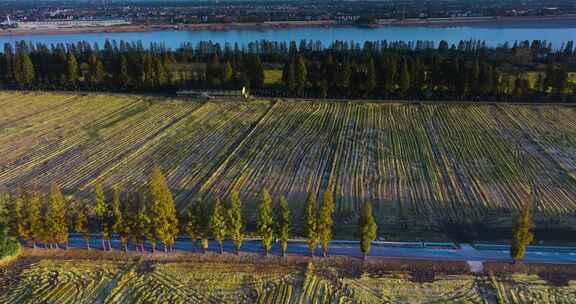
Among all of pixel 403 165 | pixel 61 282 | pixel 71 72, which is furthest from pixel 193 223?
pixel 71 72

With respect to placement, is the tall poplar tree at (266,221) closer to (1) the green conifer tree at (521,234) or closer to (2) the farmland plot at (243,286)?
(2) the farmland plot at (243,286)

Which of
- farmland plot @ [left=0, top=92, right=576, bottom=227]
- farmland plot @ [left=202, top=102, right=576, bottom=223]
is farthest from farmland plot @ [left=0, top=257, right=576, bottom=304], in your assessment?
farmland plot @ [left=202, top=102, right=576, bottom=223]

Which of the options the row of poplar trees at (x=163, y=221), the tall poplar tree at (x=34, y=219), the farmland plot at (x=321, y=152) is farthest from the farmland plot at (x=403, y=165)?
the tall poplar tree at (x=34, y=219)

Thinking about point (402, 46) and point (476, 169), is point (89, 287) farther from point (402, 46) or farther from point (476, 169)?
point (402, 46)

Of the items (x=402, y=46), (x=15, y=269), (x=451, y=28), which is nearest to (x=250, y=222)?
(x=15, y=269)

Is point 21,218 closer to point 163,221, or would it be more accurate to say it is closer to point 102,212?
point 102,212

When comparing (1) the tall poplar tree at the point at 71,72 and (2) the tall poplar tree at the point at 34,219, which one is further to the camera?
(1) the tall poplar tree at the point at 71,72

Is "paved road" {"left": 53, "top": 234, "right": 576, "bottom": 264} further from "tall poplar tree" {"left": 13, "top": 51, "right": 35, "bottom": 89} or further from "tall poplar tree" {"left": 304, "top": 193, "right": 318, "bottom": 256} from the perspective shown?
"tall poplar tree" {"left": 13, "top": 51, "right": 35, "bottom": 89}
